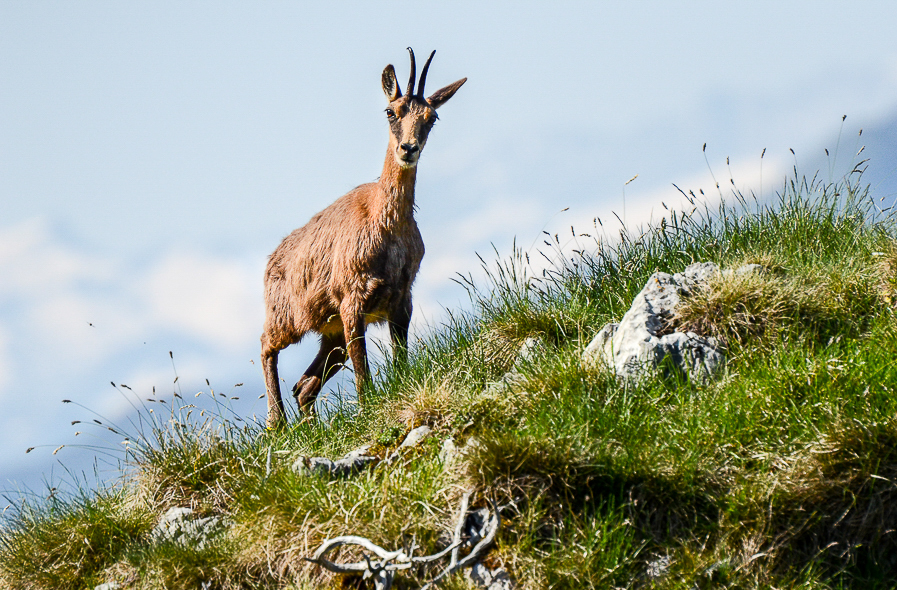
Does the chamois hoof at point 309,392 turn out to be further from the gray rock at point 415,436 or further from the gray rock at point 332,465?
the gray rock at point 415,436

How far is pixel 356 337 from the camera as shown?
7.63 metres

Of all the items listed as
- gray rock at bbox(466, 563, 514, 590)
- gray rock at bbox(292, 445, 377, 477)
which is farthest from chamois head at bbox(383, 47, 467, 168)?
gray rock at bbox(466, 563, 514, 590)

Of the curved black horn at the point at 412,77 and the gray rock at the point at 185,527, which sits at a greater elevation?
the curved black horn at the point at 412,77

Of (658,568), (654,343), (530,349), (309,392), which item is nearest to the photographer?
(658,568)

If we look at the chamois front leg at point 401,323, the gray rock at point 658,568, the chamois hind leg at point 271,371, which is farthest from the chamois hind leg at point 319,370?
the gray rock at point 658,568

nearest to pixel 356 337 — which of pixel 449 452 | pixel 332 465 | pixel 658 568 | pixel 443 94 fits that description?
pixel 332 465

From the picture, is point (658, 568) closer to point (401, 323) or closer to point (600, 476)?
point (600, 476)

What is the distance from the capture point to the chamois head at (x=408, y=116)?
7.58m

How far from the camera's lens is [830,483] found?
180 inches

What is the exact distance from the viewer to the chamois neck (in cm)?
782

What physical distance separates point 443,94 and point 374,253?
1.70 meters

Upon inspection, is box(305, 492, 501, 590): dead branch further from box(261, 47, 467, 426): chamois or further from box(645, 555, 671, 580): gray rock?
box(261, 47, 467, 426): chamois

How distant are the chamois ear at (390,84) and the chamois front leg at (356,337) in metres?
1.96

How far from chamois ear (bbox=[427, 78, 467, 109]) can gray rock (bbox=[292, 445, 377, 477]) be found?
12.3 feet
